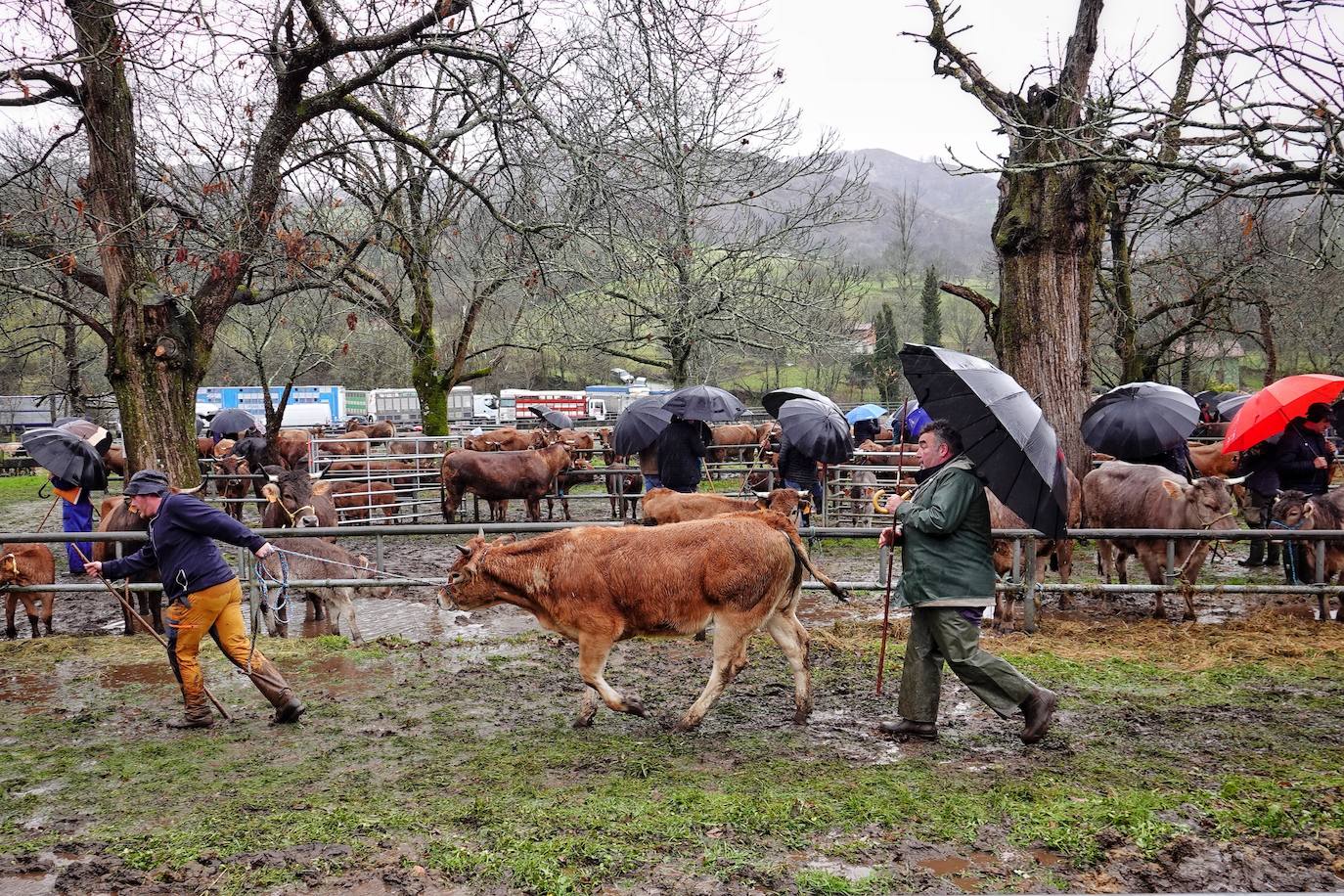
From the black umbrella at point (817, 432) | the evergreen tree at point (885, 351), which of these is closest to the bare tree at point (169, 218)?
the black umbrella at point (817, 432)

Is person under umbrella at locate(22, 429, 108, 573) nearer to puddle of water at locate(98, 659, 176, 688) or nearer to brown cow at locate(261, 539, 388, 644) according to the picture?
brown cow at locate(261, 539, 388, 644)

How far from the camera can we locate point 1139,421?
12094 millimetres

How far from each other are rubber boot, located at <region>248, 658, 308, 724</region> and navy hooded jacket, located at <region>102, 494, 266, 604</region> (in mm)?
648

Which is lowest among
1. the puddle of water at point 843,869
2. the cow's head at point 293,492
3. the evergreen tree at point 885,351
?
the puddle of water at point 843,869

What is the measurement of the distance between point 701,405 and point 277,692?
840cm

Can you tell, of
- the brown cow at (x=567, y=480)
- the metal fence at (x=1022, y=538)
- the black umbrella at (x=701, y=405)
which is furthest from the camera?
the brown cow at (x=567, y=480)

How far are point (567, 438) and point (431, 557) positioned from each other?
840 centimetres

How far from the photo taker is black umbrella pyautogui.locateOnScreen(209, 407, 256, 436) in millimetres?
26266

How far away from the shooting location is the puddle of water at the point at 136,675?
25.1 feet

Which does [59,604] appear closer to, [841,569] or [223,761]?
[223,761]

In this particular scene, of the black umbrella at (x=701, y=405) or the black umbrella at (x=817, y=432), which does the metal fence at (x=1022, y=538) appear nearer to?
the black umbrella at (x=817, y=432)

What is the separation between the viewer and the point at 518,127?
416 inches

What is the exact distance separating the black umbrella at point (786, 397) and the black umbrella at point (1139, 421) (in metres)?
3.96

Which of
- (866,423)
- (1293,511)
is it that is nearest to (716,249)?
(866,423)
